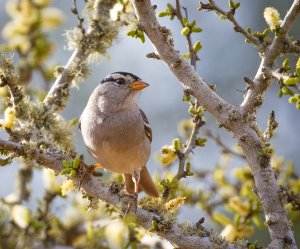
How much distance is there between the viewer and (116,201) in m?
3.22

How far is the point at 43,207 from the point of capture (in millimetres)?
4055

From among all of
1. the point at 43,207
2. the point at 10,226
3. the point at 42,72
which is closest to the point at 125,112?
the point at 42,72

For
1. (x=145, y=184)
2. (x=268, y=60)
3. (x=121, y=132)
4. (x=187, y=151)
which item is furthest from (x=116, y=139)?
(x=268, y=60)

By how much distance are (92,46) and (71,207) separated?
1367 millimetres

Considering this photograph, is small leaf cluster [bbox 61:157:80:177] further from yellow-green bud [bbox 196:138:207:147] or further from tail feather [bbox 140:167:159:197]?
tail feather [bbox 140:167:159:197]

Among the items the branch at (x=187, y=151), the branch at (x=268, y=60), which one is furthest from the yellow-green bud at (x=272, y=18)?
the branch at (x=187, y=151)

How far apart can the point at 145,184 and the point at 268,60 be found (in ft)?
6.64

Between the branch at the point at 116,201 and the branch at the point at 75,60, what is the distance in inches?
34.2

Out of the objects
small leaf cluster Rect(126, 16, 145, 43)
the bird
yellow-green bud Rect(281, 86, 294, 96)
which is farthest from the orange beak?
yellow-green bud Rect(281, 86, 294, 96)

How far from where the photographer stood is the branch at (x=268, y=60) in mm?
2930

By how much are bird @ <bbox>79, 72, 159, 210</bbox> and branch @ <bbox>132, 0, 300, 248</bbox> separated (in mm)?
1194

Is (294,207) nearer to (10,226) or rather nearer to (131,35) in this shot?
(131,35)

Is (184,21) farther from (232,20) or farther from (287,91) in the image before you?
(287,91)

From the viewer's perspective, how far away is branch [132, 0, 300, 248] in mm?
2920
